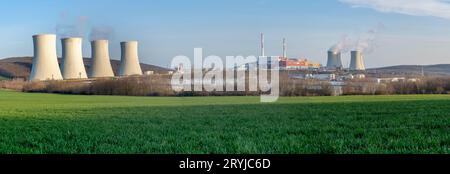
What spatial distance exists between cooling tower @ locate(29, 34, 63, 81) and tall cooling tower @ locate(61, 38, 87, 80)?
116 cm

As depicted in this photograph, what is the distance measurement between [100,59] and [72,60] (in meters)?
2.71

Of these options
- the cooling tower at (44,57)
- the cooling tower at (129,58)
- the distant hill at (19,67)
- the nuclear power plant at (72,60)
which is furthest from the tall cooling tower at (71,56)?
the distant hill at (19,67)

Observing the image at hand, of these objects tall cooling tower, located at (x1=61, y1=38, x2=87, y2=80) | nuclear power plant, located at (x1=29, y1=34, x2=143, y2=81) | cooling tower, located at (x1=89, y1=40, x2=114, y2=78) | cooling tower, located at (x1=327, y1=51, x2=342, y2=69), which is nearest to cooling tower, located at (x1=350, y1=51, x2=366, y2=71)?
cooling tower, located at (x1=327, y1=51, x2=342, y2=69)

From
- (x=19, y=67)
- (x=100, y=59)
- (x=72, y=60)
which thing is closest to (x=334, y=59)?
(x=100, y=59)

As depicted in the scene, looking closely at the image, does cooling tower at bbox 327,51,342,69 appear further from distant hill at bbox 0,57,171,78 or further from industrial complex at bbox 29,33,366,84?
distant hill at bbox 0,57,171,78

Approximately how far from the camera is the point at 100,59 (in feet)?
125

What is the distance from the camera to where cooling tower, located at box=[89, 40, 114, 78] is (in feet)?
123

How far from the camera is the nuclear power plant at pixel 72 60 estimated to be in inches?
1299

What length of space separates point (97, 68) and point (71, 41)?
3.52 meters

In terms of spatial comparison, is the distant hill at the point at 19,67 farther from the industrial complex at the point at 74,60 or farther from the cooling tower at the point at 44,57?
the cooling tower at the point at 44,57

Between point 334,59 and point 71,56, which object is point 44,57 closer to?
point 71,56
